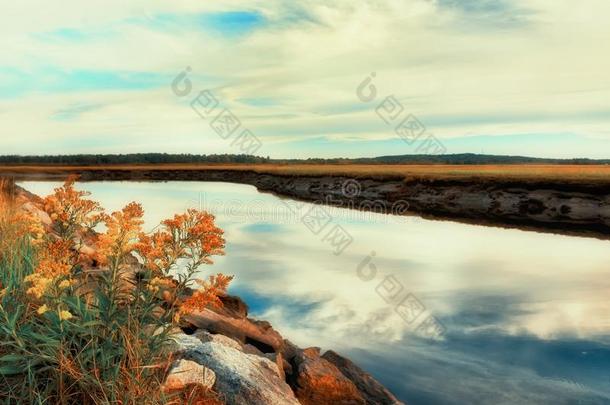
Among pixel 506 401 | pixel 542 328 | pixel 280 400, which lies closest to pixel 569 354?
pixel 542 328

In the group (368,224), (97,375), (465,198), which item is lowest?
(97,375)

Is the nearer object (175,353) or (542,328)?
(175,353)

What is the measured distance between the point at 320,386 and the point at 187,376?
9.42 feet

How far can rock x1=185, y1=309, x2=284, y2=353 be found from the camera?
948 centimetres

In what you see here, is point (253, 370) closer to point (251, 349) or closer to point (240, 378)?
point (240, 378)

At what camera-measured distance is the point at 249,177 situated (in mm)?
116625

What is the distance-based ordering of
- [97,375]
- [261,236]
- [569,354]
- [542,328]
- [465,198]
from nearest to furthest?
[97,375], [569,354], [542,328], [261,236], [465,198]

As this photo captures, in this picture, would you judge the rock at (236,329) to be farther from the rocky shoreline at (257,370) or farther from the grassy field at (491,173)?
the grassy field at (491,173)

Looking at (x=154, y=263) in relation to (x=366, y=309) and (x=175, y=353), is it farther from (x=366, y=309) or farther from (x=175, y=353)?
(x=366, y=309)

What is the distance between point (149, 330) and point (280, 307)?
1023 centimetres

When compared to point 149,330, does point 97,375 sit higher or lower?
lower

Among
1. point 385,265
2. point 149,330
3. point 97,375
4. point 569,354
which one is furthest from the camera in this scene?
point 385,265

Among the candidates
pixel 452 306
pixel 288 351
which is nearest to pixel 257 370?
pixel 288 351

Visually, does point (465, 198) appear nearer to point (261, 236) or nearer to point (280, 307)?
point (261, 236)
